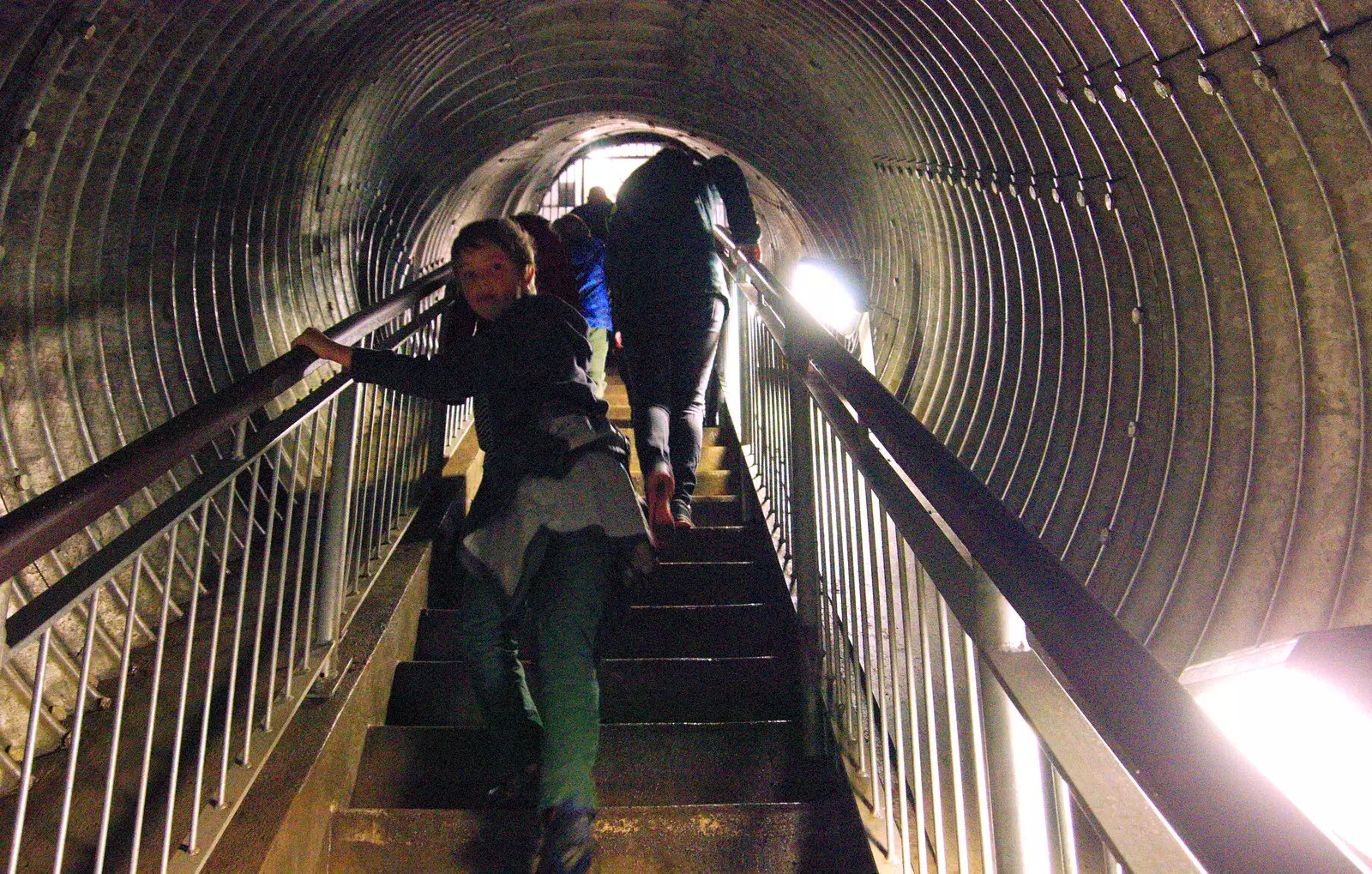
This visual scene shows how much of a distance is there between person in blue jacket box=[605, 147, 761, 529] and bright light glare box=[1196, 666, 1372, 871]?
226cm

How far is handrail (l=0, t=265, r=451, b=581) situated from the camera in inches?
60.4

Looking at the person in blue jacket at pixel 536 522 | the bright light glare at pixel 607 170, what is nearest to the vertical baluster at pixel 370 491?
the person in blue jacket at pixel 536 522

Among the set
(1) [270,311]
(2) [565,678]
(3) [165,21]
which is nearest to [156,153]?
(3) [165,21]

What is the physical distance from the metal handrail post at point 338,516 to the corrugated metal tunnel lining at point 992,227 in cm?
94

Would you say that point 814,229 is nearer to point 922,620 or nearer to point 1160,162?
point 1160,162

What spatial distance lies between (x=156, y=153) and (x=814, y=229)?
5.76 meters

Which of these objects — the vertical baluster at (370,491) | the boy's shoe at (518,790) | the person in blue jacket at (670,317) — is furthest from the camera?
the person in blue jacket at (670,317)

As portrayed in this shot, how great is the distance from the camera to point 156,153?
3.71 meters

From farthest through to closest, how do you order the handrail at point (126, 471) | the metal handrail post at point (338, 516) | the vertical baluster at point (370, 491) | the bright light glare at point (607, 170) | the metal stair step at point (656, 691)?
the bright light glare at point (607, 170) → the vertical baluster at point (370, 491) → the metal stair step at point (656, 691) → the metal handrail post at point (338, 516) → the handrail at point (126, 471)

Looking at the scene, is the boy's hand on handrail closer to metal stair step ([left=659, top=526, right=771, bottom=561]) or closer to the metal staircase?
the metal staircase

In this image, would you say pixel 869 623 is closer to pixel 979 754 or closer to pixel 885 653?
pixel 885 653

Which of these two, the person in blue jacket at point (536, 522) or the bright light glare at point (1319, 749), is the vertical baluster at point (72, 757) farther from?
the bright light glare at point (1319, 749)

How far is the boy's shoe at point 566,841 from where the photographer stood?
6.98 feet

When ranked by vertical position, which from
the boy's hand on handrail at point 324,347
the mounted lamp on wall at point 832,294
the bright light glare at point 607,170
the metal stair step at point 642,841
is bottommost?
the metal stair step at point 642,841
